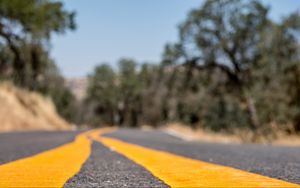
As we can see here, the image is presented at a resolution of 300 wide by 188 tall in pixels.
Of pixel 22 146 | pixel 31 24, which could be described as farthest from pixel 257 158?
pixel 31 24

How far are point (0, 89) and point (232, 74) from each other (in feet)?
44.7

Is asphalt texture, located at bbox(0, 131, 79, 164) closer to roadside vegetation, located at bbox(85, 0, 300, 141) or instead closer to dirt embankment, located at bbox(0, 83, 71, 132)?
Answer: dirt embankment, located at bbox(0, 83, 71, 132)

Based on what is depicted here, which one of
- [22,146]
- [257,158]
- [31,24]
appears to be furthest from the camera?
[31,24]

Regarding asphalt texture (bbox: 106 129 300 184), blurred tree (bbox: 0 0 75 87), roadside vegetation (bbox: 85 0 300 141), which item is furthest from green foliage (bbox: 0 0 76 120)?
asphalt texture (bbox: 106 129 300 184)

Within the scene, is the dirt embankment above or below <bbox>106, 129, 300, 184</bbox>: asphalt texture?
above

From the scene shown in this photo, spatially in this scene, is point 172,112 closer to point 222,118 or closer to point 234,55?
point 222,118

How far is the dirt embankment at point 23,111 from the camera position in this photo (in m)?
21.5

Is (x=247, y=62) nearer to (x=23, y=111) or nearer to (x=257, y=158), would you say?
(x=23, y=111)

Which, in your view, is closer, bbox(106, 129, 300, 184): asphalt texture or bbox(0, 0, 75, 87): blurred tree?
bbox(106, 129, 300, 184): asphalt texture

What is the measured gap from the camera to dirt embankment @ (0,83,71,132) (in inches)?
848

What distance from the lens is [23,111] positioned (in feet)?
78.0

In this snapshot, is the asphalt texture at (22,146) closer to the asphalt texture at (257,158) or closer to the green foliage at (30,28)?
the asphalt texture at (257,158)

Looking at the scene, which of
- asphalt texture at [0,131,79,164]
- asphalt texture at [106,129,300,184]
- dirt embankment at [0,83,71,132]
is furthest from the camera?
dirt embankment at [0,83,71,132]

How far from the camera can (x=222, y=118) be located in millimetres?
40469
